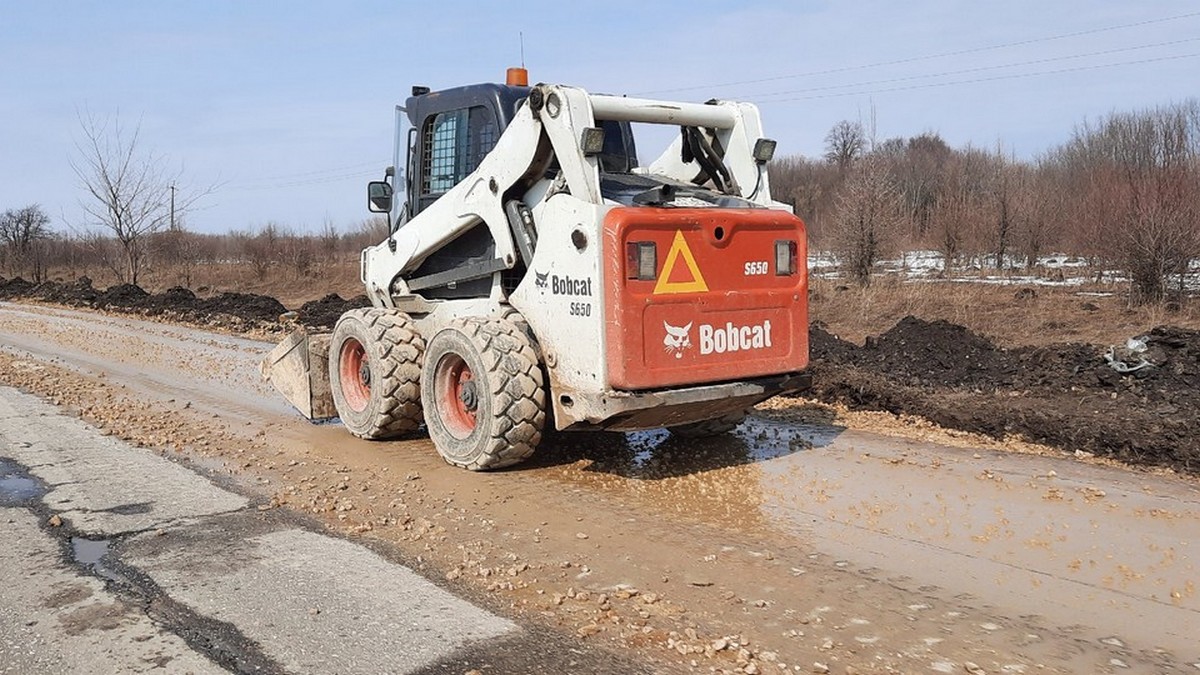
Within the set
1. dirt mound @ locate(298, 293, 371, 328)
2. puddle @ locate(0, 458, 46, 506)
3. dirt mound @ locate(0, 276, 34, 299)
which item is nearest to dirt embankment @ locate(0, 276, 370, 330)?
dirt mound @ locate(298, 293, 371, 328)

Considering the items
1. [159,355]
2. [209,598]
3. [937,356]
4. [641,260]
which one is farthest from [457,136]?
[159,355]

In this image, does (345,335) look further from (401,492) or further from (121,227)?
(121,227)

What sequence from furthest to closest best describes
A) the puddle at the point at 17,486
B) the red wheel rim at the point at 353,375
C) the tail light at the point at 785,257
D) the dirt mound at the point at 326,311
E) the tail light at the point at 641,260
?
the dirt mound at the point at 326,311 → the red wheel rim at the point at 353,375 → the tail light at the point at 785,257 → the puddle at the point at 17,486 → the tail light at the point at 641,260

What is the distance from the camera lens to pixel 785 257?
665cm

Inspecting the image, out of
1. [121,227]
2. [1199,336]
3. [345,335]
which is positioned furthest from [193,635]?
[121,227]

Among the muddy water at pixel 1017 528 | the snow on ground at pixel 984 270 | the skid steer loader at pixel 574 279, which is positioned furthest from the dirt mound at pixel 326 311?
the muddy water at pixel 1017 528

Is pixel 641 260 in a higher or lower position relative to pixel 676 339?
higher

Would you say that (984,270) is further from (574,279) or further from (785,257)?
(574,279)

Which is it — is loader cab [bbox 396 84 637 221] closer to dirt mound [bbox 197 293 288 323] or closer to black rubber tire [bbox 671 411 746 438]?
black rubber tire [bbox 671 411 746 438]

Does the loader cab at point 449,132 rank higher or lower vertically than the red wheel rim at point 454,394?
higher

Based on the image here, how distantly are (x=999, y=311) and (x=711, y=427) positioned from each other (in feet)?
35.7

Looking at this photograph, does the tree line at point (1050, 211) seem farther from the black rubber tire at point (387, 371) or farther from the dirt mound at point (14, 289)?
the dirt mound at point (14, 289)

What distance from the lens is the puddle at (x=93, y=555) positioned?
15.9 ft

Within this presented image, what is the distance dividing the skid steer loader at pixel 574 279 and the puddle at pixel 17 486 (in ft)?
7.49
